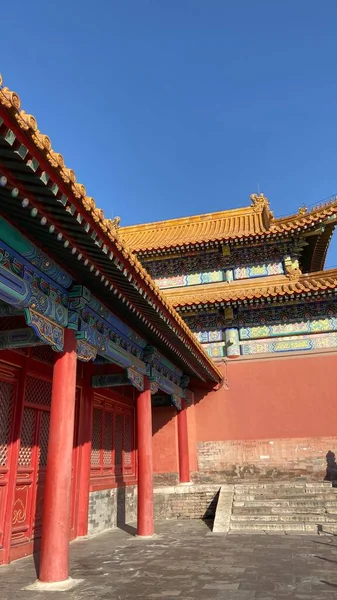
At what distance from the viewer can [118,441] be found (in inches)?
410

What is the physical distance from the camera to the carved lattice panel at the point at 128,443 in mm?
10738

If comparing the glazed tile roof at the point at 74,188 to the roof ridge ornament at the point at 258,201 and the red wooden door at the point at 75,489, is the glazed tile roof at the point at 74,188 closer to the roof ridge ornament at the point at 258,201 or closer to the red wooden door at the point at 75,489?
the red wooden door at the point at 75,489

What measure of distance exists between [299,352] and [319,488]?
352 cm

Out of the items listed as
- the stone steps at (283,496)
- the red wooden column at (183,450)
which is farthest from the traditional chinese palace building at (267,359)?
the stone steps at (283,496)

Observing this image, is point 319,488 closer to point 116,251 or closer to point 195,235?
point 116,251

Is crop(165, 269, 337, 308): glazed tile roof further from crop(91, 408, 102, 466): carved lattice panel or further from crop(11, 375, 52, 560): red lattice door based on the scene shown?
crop(11, 375, 52, 560): red lattice door

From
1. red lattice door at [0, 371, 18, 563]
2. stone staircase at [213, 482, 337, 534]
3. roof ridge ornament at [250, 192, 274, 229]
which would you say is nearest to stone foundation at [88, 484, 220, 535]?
stone staircase at [213, 482, 337, 534]

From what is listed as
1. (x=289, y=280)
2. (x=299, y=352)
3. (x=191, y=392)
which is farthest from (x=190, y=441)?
(x=289, y=280)

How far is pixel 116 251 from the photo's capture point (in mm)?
5023

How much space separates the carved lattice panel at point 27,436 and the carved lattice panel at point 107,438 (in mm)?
2890

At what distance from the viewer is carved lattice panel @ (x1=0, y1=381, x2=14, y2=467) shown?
20.1 ft

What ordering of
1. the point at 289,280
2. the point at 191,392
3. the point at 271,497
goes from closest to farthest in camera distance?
the point at 271,497
the point at 191,392
the point at 289,280

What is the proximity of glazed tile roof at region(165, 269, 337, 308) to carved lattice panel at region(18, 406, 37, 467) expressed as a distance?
6.30 meters

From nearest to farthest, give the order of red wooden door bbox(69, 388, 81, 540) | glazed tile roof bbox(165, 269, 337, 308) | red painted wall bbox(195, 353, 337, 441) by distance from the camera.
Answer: red wooden door bbox(69, 388, 81, 540)
red painted wall bbox(195, 353, 337, 441)
glazed tile roof bbox(165, 269, 337, 308)
